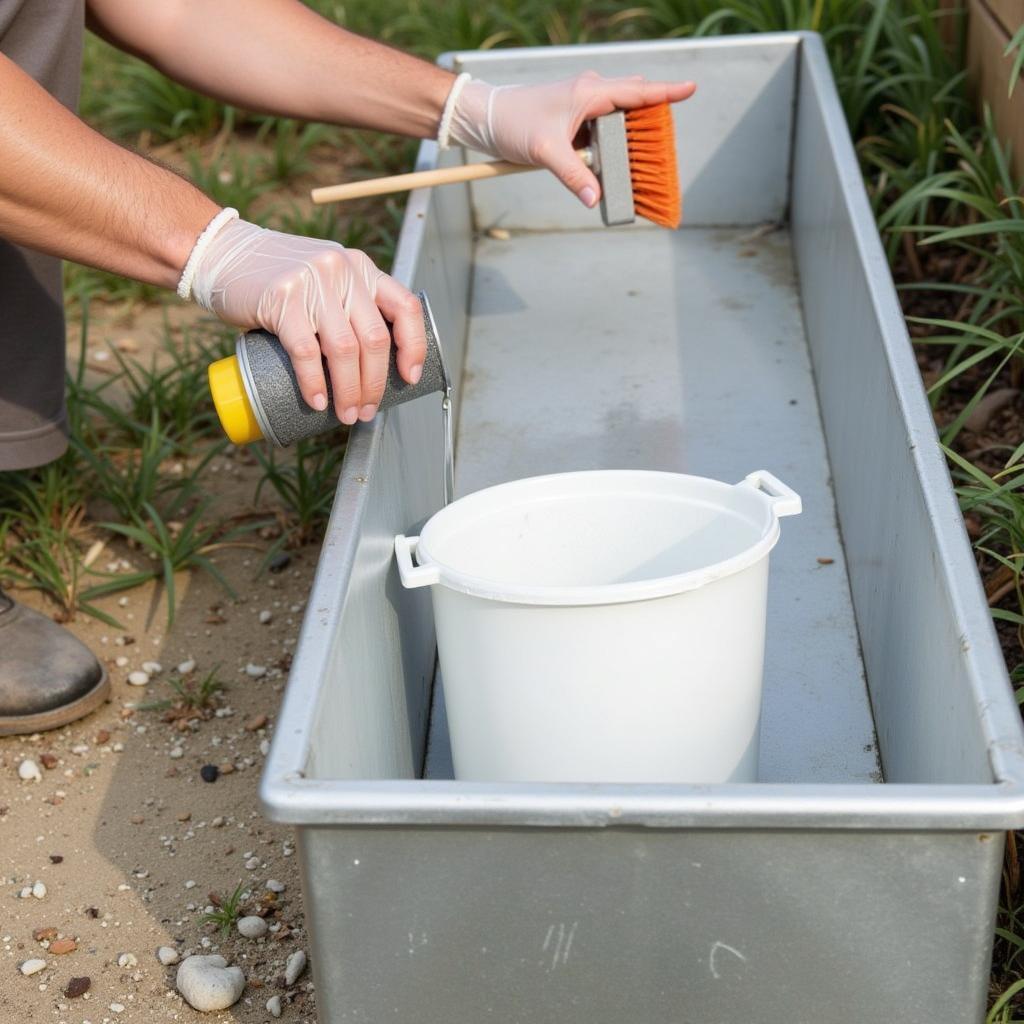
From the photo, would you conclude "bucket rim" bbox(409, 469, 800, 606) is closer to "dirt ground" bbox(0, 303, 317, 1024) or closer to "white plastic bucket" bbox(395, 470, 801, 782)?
"white plastic bucket" bbox(395, 470, 801, 782)

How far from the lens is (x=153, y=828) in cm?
219

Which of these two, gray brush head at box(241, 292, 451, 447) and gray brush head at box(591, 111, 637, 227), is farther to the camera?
gray brush head at box(591, 111, 637, 227)

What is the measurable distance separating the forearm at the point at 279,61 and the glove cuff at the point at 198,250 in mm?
782

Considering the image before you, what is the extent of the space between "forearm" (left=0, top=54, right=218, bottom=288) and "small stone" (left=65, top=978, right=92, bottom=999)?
91 centimetres

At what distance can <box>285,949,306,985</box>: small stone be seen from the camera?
188 cm

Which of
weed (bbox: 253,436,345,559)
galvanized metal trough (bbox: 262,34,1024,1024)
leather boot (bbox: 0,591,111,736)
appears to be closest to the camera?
galvanized metal trough (bbox: 262,34,1024,1024)

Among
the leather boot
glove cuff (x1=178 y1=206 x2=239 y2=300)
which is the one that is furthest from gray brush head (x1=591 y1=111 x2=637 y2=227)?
the leather boot

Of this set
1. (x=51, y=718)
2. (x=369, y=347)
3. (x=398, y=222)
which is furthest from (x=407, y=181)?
(x=398, y=222)

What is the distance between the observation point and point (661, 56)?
10.9ft

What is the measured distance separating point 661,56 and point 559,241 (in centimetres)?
47

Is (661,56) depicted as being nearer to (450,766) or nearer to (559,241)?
(559,241)

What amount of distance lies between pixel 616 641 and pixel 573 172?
1.13m

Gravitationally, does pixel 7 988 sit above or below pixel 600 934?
below

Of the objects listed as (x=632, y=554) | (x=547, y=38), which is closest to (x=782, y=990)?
(x=632, y=554)
